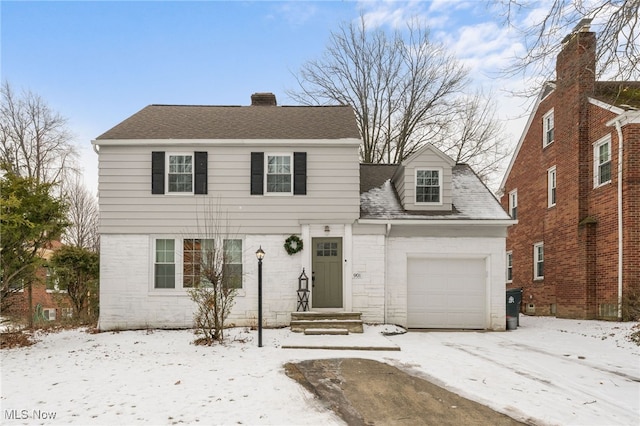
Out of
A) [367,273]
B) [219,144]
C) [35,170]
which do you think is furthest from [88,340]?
[35,170]

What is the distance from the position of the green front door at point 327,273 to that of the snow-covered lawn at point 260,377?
1439 millimetres

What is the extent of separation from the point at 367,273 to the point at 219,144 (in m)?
5.41

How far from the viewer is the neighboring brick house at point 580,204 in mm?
11891

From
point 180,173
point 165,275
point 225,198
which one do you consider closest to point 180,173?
point 180,173

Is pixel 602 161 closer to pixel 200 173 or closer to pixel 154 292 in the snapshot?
pixel 200 173

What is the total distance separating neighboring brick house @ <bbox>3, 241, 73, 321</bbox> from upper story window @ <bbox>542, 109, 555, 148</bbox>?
55.6 feet

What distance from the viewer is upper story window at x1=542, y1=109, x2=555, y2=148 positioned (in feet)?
52.7

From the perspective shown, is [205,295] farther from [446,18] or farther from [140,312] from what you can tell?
[446,18]

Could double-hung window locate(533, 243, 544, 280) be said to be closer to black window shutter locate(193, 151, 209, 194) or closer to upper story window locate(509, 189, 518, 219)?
upper story window locate(509, 189, 518, 219)

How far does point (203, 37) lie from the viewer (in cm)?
1208

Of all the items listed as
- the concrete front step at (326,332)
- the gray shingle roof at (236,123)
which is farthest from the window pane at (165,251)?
the concrete front step at (326,332)

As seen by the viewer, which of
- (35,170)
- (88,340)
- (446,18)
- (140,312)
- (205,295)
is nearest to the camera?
(446,18)

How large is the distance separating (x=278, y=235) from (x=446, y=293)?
5.02m

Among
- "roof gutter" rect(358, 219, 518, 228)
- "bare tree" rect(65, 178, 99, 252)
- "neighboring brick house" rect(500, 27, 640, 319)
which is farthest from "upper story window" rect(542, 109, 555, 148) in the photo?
"bare tree" rect(65, 178, 99, 252)
